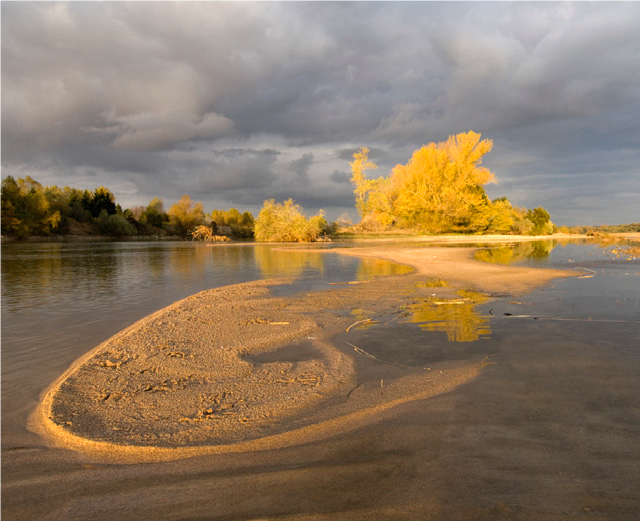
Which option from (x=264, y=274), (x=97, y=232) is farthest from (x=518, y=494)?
(x=97, y=232)

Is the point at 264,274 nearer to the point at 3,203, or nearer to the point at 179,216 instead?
the point at 3,203

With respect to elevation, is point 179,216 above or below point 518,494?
above

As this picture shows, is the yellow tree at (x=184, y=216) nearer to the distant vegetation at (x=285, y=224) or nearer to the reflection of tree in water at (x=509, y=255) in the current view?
the distant vegetation at (x=285, y=224)

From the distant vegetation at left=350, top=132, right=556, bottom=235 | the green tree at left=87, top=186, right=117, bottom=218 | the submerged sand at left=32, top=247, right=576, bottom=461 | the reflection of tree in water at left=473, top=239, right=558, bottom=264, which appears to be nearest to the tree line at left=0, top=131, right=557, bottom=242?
the distant vegetation at left=350, top=132, right=556, bottom=235

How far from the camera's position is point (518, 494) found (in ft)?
9.52

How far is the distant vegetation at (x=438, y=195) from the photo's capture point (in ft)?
188

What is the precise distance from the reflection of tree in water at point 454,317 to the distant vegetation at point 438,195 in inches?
1958

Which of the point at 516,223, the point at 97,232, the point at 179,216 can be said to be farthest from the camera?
the point at 179,216

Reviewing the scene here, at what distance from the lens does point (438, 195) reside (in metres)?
58.6

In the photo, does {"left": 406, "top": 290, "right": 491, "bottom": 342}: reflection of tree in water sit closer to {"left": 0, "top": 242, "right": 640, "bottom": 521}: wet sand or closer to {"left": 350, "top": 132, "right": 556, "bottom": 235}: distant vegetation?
{"left": 0, "top": 242, "right": 640, "bottom": 521}: wet sand

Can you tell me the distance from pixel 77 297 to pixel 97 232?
99.6 metres

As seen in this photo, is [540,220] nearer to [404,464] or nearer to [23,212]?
[404,464]

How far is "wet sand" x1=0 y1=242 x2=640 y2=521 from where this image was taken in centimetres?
280

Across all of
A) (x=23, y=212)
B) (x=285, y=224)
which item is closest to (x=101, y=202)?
(x=23, y=212)
